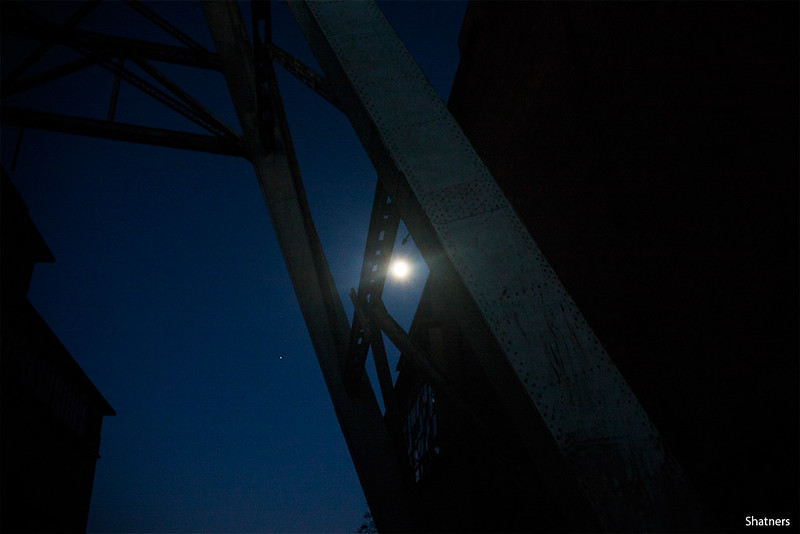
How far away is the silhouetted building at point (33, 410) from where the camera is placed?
412 inches

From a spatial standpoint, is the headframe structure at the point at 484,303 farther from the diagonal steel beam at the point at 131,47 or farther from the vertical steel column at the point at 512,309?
the diagonal steel beam at the point at 131,47

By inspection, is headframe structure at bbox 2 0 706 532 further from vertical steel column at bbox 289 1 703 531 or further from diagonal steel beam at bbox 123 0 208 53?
diagonal steel beam at bbox 123 0 208 53

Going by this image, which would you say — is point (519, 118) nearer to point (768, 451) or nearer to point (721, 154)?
point (721, 154)

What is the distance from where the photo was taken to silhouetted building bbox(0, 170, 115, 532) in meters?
10.5

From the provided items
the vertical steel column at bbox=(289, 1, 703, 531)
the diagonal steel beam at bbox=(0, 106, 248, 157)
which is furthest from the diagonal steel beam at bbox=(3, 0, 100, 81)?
the vertical steel column at bbox=(289, 1, 703, 531)

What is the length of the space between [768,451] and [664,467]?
9.54ft

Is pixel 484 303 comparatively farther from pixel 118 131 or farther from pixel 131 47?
pixel 131 47

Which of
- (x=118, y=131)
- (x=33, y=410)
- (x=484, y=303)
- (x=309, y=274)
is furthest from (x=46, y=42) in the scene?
(x=33, y=410)

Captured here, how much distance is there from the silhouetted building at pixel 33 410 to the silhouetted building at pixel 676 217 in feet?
33.4

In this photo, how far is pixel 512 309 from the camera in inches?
61.9

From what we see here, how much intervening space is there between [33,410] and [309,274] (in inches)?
436

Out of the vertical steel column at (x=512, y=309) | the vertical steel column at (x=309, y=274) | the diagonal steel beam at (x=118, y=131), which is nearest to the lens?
the vertical steel column at (x=512, y=309)

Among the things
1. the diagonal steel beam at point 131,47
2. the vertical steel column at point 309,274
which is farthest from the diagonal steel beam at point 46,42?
the vertical steel column at point 309,274

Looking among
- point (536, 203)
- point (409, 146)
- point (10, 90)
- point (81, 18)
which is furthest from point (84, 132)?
point (536, 203)
